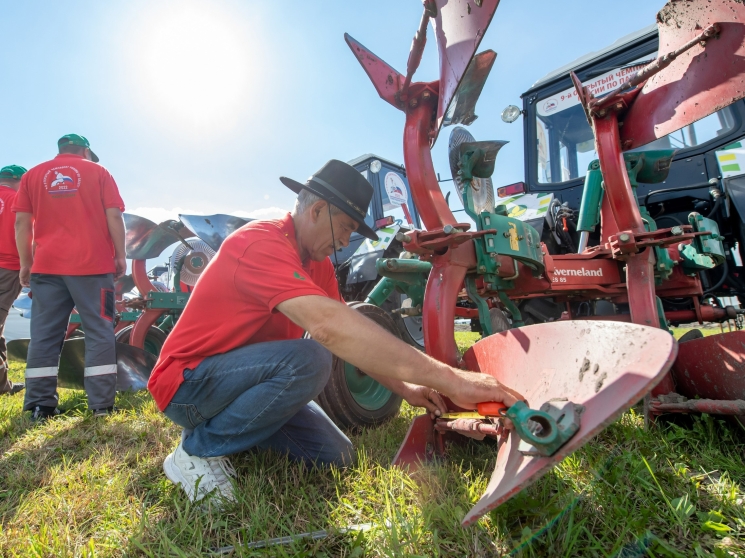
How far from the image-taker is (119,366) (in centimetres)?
347

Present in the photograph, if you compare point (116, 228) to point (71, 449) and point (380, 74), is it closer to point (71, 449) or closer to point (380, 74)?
point (71, 449)

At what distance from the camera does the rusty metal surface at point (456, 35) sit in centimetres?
138

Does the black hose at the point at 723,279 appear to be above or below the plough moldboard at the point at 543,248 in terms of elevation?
below

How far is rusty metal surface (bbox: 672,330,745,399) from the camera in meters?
1.60

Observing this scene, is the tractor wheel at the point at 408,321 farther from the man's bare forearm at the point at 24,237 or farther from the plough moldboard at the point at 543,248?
the man's bare forearm at the point at 24,237

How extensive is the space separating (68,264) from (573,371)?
9.51 feet

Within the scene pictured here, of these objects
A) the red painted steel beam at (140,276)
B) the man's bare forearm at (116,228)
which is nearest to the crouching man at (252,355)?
the man's bare forearm at (116,228)

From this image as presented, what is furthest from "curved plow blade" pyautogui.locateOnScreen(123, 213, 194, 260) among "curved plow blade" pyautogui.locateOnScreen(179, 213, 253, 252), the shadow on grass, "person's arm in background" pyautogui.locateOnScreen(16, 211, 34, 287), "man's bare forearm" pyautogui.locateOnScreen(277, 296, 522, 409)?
"man's bare forearm" pyautogui.locateOnScreen(277, 296, 522, 409)

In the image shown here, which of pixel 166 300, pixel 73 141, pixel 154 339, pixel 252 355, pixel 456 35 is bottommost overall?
pixel 154 339

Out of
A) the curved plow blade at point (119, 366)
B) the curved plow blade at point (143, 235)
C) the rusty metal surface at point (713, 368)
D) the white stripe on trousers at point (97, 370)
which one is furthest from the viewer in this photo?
the curved plow blade at point (143, 235)

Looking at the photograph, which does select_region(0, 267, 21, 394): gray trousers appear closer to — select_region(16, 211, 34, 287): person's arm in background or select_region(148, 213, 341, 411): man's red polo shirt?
select_region(16, 211, 34, 287): person's arm in background

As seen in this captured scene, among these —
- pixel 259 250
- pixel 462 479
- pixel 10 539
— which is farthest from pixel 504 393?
pixel 10 539

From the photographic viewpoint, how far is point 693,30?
186 centimetres

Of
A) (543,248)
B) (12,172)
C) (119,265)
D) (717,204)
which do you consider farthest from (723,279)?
(12,172)
